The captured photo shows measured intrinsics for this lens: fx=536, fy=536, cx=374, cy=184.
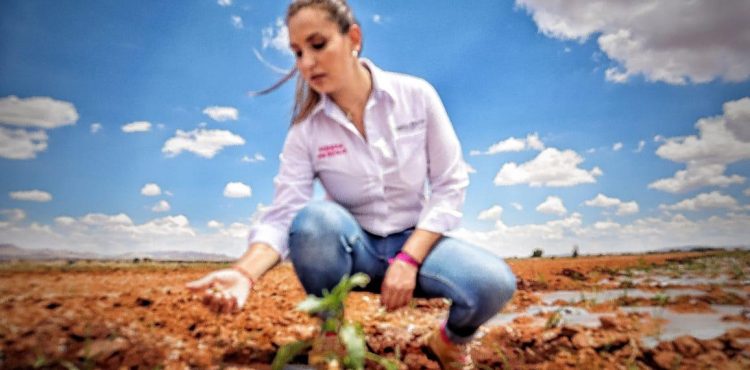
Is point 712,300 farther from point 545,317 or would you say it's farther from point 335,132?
point 335,132

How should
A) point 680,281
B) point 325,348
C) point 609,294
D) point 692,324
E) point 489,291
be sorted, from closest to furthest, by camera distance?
point 325,348
point 489,291
point 692,324
point 609,294
point 680,281

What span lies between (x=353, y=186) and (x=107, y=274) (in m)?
3.33

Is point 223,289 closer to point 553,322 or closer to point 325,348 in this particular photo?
point 325,348

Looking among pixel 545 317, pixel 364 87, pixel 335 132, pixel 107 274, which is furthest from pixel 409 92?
pixel 107 274

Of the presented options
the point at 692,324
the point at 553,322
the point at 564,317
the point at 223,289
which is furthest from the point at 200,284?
the point at 692,324

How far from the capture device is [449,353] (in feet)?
6.89

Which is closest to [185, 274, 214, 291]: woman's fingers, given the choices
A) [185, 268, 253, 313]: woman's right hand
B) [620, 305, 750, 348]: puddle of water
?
[185, 268, 253, 313]: woman's right hand

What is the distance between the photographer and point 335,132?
6.95 feet

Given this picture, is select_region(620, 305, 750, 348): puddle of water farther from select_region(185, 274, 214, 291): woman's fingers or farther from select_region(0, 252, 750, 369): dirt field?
select_region(185, 274, 214, 291): woman's fingers

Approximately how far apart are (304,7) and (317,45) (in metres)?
Answer: 0.15

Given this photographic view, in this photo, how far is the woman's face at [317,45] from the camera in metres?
1.84

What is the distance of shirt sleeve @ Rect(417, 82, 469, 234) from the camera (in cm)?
203

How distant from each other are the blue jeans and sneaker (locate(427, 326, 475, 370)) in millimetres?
109

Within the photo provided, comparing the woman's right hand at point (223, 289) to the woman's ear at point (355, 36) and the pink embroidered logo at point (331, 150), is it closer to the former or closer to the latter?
the pink embroidered logo at point (331, 150)
